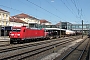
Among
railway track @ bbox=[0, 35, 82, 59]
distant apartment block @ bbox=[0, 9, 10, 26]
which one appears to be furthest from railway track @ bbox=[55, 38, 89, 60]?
distant apartment block @ bbox=[0, 9, 10, 26]

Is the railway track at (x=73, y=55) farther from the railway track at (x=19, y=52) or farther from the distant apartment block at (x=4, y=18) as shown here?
the distant apartment block at (x=4, y=18)

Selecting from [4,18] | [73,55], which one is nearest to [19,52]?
[73,55]

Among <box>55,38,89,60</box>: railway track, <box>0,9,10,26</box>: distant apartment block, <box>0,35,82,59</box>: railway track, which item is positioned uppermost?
<box>0,9,10,26</box>: distant apartment block

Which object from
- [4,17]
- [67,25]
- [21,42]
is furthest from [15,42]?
[67,25]

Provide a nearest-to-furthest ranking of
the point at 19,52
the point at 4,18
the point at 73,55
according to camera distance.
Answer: the point at 73,55 < the point at 19,52 < the point at 4,18

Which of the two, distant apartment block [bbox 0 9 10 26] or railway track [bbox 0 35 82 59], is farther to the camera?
distant apartment block [bbox 0 9 10 26]

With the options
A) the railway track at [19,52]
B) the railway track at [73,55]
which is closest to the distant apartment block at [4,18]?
the railway track at [19,52]

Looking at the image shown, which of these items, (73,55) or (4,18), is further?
(4,18)

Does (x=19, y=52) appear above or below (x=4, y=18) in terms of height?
below

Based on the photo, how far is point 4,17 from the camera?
8112 centimetres

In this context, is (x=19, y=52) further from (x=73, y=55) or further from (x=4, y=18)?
(x=4, y=18)

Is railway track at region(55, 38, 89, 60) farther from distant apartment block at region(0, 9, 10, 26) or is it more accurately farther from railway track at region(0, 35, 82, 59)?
distant apartment block at region(0, 9, 10, 26)

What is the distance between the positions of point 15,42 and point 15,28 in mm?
3616

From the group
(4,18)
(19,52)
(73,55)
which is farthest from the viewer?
(4,18)
